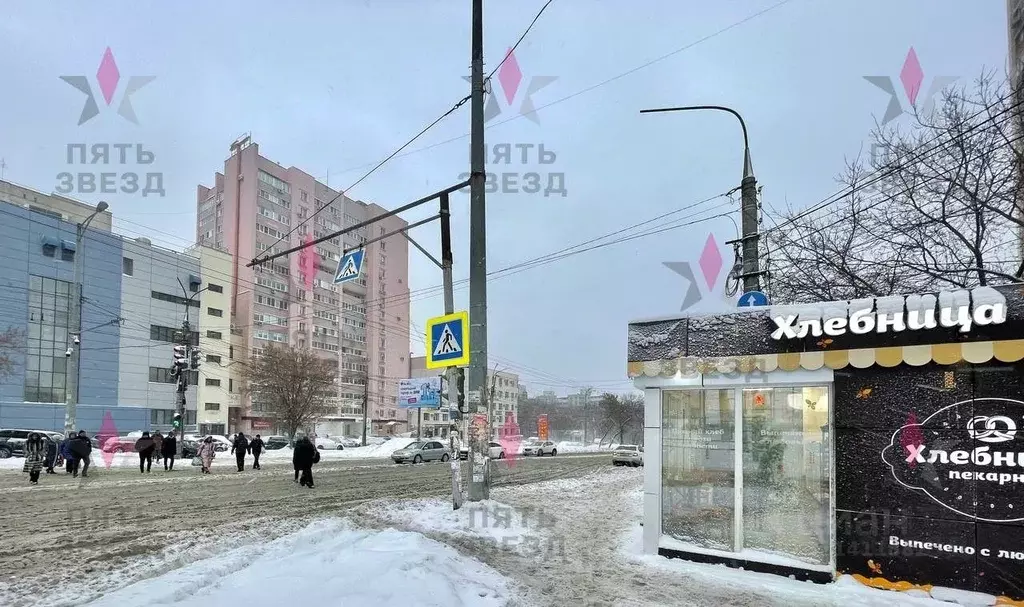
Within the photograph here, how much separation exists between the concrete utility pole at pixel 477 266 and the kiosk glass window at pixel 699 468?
3.71 metres

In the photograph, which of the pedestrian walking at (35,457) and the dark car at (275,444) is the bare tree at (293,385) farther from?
the pedestrian walking at (35,457)

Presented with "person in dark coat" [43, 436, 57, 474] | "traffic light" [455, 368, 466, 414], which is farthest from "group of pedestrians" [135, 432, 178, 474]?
"traffic light" [455, 368, 466, 414]

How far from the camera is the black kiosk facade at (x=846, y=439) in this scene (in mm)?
6609

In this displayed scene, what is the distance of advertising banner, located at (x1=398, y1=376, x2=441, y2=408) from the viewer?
5494 cm

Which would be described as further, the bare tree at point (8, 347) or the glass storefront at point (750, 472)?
the bare tree at point (8, 347)

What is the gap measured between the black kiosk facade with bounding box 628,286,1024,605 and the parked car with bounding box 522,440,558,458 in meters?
39.3

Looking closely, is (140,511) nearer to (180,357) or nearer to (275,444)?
(180,357)

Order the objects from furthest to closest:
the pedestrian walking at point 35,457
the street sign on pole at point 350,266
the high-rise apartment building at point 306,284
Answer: the high-rise apartment building at point 306,284, the pedestrian walking at point 35,457, the street sign on pole at point 350,266

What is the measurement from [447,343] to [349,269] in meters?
3.06

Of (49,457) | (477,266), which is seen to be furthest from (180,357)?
(477,266)

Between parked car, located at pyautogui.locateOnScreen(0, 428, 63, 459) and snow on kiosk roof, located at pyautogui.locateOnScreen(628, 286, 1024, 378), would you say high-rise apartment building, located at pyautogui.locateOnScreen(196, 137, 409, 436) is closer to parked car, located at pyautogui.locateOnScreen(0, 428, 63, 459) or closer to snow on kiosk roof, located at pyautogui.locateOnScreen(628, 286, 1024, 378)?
parked car, located at pyautogui.locateOnScreen(0, 428, 63, 459)

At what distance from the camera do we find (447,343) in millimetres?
11734

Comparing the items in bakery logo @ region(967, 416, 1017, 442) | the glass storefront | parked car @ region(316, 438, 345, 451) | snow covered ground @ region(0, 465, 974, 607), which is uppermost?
bakery logo @ region(967, 416, 1017, 442)

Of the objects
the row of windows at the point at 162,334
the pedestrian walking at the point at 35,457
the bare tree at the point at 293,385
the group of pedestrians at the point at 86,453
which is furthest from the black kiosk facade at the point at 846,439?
the row of windows at the point at 162,334
